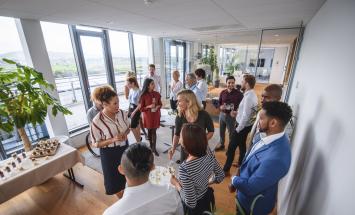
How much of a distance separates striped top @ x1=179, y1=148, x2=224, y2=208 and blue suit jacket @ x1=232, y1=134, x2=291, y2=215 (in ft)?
0.85

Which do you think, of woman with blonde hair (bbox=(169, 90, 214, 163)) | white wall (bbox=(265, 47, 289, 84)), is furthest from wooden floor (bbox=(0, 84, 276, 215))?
white wall (bbox=(265, 47, 289, 84))

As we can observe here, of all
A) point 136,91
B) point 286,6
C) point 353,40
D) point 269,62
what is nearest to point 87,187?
point 136,91

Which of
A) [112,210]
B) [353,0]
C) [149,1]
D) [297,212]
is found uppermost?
[149,1]

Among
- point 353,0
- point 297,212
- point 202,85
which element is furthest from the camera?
point 202,85

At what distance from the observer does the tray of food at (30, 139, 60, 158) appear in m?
2.22

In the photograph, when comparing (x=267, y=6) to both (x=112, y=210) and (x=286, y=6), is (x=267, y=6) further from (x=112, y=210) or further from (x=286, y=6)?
(x=112, y=210)

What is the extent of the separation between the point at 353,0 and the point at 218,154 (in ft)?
9.61

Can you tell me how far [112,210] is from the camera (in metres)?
0.83

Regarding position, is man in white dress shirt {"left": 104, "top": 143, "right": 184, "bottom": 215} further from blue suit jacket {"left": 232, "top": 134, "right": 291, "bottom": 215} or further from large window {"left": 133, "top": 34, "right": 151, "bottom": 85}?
large window {"left": 133, "top": 34, "right": 151, "bottom": 85}

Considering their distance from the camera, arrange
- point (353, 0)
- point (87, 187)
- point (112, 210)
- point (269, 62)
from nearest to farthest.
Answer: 1. point (112, 210)
2. point (353, 0)
3. point (87, 187)
4. point (269, 62)

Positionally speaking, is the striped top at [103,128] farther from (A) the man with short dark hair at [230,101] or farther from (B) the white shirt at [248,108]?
(A) the man with short dark hair at [230,101]

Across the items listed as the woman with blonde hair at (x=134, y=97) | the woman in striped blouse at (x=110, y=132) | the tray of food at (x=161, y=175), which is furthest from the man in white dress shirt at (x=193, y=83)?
the tray of food at (x=161, y=175)

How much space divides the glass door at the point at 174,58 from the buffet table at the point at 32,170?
14.8ft

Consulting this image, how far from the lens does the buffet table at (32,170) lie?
71.5 inches
